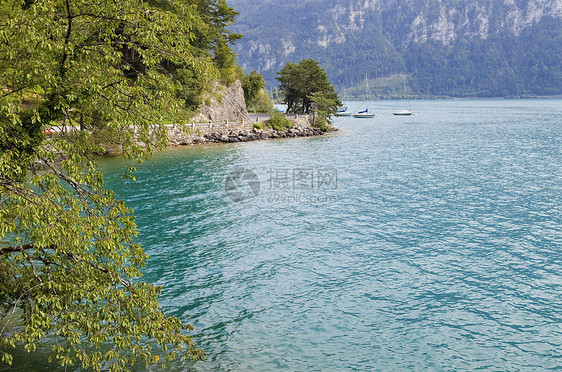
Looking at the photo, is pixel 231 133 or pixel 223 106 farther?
pixel 223 106

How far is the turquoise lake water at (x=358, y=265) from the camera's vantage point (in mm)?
13516

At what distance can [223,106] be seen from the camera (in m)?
73.9

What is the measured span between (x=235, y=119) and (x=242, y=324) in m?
61.8

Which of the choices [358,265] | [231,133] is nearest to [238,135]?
[231,133]

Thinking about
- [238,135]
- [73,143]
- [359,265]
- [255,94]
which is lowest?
[359,265]

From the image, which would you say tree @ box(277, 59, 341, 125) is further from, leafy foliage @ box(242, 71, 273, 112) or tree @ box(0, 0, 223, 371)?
tree @ box(0, 0, 223, 371)

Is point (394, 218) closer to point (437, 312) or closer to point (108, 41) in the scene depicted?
point (437, 312)

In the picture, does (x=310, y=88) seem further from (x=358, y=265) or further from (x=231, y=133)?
(x=358, y=265)

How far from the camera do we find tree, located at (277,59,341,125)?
84.1 m

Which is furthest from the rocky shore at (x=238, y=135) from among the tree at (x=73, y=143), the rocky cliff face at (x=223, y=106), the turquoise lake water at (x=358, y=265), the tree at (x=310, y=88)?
the tree at (x=73, y=143)

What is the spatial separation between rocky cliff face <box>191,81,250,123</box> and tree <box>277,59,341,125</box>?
12458 millimetres

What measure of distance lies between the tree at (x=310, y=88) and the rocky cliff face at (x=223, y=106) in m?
12.5

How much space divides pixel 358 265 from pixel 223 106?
190 feet

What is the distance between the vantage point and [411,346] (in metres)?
13.6
